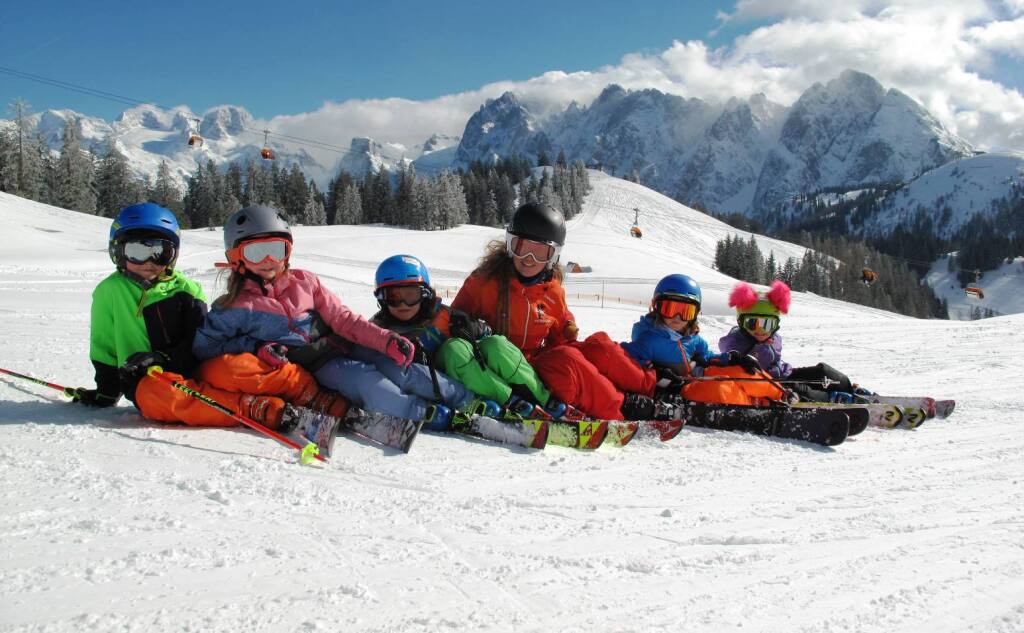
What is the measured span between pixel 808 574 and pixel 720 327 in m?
17.5

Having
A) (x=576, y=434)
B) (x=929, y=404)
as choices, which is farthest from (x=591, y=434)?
(x=929, y=404)

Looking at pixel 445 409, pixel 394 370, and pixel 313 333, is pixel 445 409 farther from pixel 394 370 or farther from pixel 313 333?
pixel 313 333

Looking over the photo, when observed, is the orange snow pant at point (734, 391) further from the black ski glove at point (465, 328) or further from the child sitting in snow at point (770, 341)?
the black ski glove at point (465, 328)

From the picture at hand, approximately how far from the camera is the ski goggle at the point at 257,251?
4.03m

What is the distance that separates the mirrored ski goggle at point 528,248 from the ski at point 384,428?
6.11 ft

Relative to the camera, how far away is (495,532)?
2543mm

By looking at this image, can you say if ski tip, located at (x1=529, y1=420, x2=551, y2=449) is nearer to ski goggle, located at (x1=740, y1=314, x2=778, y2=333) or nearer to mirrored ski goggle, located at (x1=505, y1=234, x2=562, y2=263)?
mirrored ski goggle, located at (x1=505, y1=234, x2=562, y2=263)

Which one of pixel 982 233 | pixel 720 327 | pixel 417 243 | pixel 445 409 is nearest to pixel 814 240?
pixel 982 233

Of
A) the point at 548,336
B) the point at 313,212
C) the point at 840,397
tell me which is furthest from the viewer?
the point at 313,212

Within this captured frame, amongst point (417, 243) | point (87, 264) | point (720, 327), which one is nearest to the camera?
point (720, 327)

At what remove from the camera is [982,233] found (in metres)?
163

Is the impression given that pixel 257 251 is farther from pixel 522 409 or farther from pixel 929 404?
pixel 929 404

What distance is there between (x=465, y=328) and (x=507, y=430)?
3.06ft

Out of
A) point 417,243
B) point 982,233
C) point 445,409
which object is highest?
point 982,233
